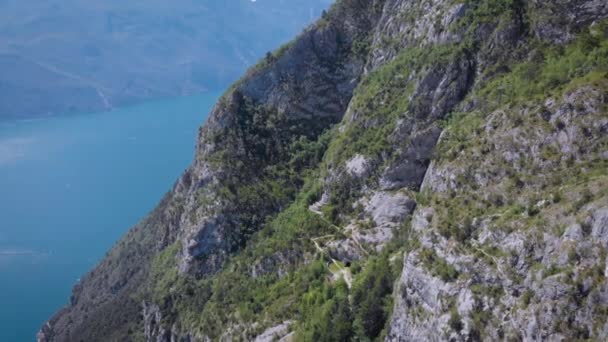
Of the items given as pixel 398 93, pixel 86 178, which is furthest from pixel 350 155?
pixel 86 178

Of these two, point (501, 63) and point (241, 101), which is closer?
point (501, 63)

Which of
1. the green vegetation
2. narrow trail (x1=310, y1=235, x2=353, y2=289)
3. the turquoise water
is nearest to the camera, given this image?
the green vegetation

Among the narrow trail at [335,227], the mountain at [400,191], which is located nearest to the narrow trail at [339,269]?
the mountain at [400,191]

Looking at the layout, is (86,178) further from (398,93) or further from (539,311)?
(539,311)

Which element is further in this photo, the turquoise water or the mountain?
the turquoise water

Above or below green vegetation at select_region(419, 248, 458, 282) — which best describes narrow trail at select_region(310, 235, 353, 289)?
above

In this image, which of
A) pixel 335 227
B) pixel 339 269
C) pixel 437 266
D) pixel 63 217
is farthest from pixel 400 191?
pixel 63 217

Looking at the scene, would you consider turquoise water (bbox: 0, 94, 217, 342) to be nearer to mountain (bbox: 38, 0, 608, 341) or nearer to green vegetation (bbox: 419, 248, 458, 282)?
mountain (bbox: 38, 0, 608, 341)

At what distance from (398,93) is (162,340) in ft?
119

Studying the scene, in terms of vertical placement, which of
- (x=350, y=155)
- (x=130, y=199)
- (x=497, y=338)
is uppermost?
(x=130, y=199)

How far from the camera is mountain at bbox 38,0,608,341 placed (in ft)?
96.2

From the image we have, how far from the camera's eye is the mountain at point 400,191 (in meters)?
29.3

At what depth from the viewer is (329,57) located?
240 feet

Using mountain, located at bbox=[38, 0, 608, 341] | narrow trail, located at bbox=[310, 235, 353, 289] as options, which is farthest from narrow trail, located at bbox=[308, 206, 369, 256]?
narrow trail, located at bbox=[310, 235, 353, 289]
